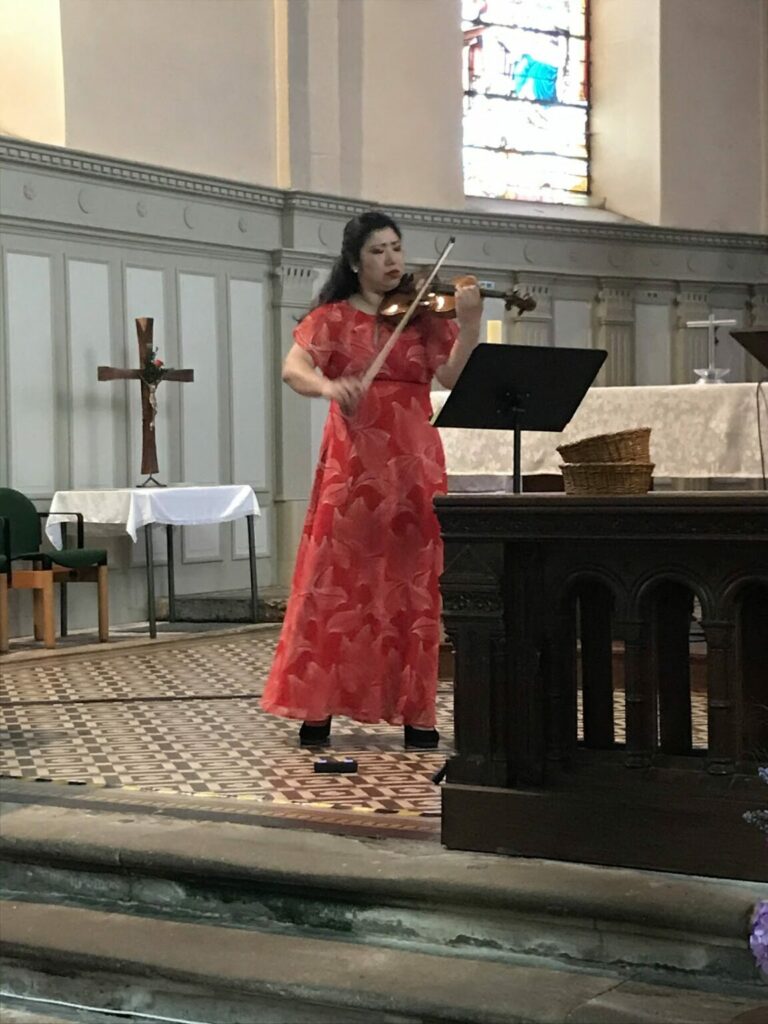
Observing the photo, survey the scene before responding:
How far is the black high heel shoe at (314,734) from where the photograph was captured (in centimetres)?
520

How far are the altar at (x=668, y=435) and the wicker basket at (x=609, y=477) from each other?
113 inches

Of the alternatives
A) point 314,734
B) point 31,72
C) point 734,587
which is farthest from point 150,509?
point 734,587

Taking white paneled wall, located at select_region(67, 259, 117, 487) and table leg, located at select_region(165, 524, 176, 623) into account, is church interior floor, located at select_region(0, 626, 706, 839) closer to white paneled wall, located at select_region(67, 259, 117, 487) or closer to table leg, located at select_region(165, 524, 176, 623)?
table leg, located at select_region(165, 524, 176, 623)

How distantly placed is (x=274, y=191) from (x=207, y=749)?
19.9 feet

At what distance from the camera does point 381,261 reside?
4902mm

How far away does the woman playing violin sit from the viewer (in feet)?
16.1

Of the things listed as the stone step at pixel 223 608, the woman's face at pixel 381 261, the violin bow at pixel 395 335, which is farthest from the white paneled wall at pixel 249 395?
the violin bow at pixel 395 335

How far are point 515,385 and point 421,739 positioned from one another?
4.86 ft

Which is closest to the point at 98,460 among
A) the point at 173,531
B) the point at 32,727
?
the point at 173,531

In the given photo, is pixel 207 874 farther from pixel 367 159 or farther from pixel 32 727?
pixel 367 159

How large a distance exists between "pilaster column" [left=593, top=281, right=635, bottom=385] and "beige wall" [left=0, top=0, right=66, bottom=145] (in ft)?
14.7

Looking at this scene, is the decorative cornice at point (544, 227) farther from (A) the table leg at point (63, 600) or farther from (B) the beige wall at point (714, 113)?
→ (A) the table leg at point (63, 600)

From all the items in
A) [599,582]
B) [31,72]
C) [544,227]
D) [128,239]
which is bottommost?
[599,582]

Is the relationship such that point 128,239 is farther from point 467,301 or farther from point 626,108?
point 467,301
